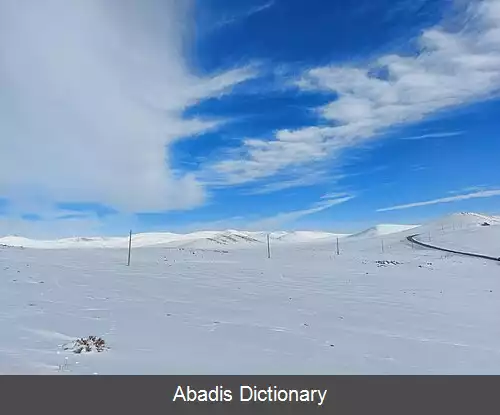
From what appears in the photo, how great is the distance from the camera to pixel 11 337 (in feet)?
22.6
